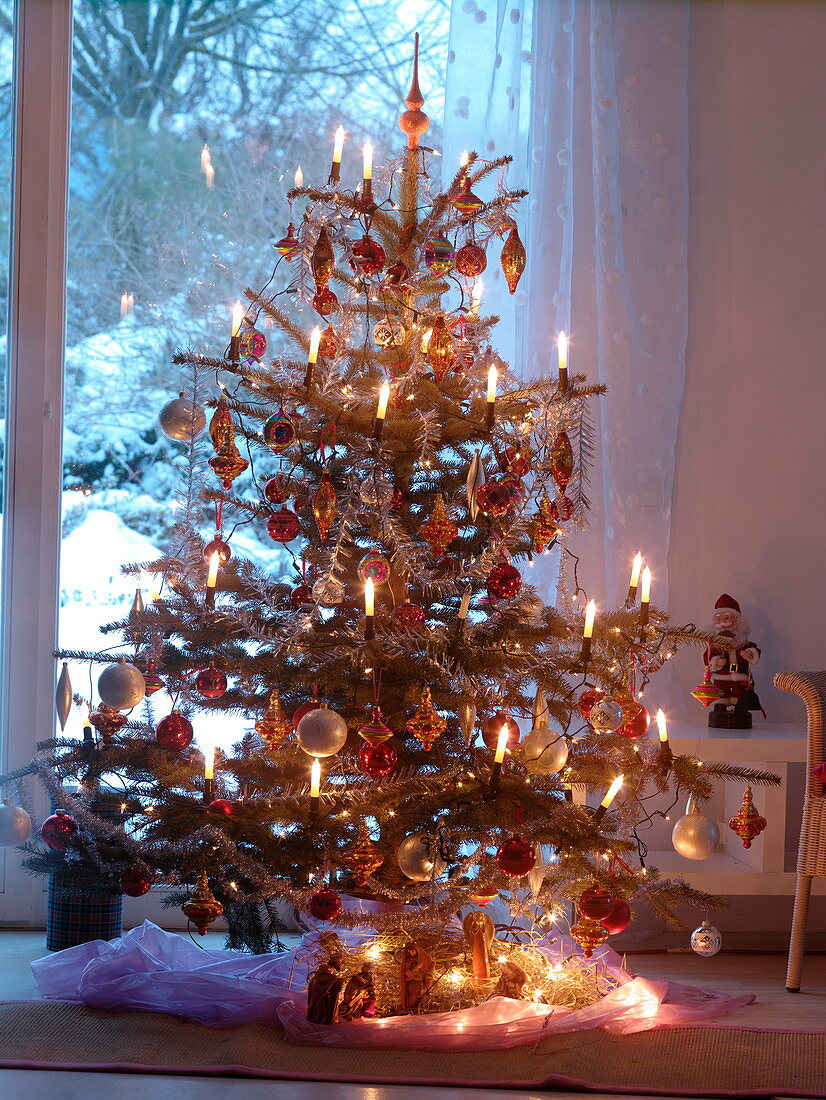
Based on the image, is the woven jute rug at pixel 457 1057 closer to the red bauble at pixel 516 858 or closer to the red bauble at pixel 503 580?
the red bauble at pixel 516 858

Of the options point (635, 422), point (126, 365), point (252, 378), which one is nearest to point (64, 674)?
point (252, 378)

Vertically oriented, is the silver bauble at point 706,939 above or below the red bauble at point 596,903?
below

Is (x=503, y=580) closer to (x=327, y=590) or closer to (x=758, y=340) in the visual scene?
(x=327, y=590)

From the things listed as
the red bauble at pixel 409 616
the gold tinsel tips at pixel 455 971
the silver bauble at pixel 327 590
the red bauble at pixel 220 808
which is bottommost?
the gold tinsel tips at pixel 455 971

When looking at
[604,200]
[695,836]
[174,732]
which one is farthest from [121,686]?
[604,200]

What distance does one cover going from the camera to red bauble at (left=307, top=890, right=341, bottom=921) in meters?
1.95

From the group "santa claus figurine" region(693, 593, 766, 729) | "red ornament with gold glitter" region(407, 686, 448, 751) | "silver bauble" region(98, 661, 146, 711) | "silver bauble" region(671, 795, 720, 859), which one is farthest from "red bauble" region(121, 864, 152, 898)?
"santa claus figurine" region(693, 593, 766, 729)

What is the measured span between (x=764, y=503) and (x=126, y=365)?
1.62 metres

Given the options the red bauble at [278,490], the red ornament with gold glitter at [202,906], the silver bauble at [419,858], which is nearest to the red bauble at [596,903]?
the silver bauble at [419,858]

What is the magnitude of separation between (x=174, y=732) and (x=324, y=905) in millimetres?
404

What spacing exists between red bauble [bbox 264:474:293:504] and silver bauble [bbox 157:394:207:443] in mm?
→ 214

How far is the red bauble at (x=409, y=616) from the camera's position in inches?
77.9

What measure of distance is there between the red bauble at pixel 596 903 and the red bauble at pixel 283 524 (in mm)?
802

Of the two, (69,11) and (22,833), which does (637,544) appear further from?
(69,11)
